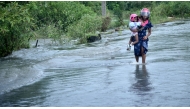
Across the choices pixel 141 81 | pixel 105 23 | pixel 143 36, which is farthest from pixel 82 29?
pixel 141 81

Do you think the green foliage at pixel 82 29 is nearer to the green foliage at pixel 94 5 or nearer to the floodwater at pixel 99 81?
the floodwater at pixel 99 81

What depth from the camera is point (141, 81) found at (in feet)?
32.0

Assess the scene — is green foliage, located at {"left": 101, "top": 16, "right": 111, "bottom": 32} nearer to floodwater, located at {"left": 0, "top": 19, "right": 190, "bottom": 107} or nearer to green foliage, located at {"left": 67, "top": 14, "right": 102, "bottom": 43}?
green foliage, located at {"left": 67, "top": 14, "right": 102, "bottom": 43}

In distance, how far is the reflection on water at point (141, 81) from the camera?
8.79 meters

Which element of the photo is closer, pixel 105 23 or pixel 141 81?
pixel 141 81

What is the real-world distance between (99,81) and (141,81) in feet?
3.58

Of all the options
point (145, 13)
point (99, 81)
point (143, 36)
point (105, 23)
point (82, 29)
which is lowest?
point (99, 81)

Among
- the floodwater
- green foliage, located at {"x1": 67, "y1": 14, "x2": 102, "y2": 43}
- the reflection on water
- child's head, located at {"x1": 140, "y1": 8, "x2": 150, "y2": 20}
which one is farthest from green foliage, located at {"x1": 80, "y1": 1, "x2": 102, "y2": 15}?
the reflection on water

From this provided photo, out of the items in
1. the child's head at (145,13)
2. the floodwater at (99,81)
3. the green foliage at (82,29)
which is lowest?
the floodwater at (99,81)

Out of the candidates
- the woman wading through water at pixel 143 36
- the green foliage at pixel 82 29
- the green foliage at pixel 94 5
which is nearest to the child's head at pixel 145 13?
the woman wading through water at pixel 143 36

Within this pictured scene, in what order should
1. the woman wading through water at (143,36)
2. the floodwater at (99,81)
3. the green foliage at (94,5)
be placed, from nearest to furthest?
the floodwater at (99,81) → the woman wading through water at (143,36) → the green foliage at (94,5)

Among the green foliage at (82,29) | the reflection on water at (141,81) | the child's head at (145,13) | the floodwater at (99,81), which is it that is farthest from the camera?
the green foliage at (82,29)

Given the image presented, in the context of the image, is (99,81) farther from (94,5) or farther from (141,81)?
(94,5)

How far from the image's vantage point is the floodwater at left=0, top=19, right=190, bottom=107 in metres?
8.05
